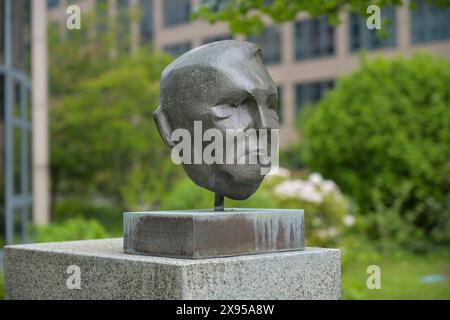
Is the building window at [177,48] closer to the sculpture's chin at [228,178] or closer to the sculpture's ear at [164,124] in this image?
the sculpture's ear at [164,124]

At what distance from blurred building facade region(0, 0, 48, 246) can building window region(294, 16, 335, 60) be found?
51.4 ft

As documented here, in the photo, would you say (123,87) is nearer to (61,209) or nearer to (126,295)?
(61,209)

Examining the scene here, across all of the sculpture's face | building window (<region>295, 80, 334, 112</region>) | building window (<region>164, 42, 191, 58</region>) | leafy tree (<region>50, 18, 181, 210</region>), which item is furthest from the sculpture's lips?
building window (<region>164, 42, 191, 58</region>)

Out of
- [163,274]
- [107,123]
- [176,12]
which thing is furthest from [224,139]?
[176,12]

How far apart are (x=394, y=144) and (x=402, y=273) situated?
3.43 metres

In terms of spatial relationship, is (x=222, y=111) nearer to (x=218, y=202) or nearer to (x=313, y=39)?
(x=218, y=202)

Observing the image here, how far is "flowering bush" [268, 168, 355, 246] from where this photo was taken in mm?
11703

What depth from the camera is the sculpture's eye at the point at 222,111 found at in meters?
4.68

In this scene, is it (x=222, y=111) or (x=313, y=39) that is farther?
(x=313, y=39)

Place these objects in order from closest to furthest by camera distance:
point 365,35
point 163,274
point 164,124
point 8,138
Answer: point 163,274, point 164,124, point 8,138, point 365,35

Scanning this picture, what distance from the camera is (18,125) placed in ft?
41.3

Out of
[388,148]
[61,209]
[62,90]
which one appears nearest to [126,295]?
[388,148]

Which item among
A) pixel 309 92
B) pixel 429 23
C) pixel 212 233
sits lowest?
pixel 212 233

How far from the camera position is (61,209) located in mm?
24016
